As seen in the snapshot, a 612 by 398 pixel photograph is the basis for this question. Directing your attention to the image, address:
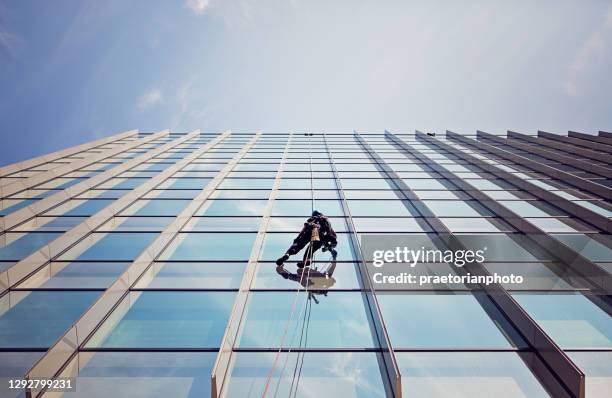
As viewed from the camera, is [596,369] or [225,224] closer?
[596,369]

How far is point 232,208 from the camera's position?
1302cm

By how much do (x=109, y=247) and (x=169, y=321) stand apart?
4201mm

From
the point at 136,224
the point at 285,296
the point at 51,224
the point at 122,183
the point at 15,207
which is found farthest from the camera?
the point at 122,183

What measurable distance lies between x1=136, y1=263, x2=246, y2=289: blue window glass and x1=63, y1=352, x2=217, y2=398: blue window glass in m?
2.05

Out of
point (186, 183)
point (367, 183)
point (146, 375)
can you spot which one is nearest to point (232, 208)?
point (186, 183)

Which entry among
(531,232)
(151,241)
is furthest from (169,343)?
(531,232)

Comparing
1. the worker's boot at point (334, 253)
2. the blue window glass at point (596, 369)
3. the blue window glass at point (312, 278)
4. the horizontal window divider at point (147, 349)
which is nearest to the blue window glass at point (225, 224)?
the blue window glass at point (312, 278)

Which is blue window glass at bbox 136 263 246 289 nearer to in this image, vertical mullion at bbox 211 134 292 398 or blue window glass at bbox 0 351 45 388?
vertical mullion at bbox 211 134 292 398

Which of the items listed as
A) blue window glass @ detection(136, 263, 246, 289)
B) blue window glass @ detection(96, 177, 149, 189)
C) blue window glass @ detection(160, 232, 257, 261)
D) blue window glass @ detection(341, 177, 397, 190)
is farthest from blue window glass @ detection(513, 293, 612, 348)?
blue window glass @ detection(96, 177, 149, 189)

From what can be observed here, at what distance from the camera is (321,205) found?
13398mm

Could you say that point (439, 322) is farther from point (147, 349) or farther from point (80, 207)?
point (80, 207)

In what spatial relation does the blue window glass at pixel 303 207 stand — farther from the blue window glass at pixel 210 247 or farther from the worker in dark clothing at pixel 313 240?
the worker in dark clothing at pixel 313 240

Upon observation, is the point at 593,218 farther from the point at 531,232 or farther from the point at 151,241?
the point at 151,241

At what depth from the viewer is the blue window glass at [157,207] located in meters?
12.4
